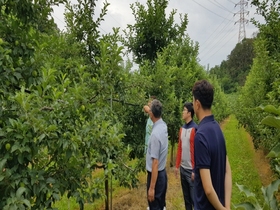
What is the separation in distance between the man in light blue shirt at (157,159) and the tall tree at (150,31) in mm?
3969

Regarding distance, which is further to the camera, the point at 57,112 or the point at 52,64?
the point at 52,64

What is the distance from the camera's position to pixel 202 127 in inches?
92.3

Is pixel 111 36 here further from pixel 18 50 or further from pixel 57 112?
pixel 57 112

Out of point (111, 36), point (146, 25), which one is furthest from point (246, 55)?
point (111, 36)

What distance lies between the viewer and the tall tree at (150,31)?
25.4ft

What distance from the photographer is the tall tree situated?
773 cm

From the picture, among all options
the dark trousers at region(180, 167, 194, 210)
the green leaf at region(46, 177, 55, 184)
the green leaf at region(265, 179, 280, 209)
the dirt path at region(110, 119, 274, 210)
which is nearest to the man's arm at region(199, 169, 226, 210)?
the green leaf at region(265, 179, 280, 209)

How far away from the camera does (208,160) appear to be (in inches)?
88.4

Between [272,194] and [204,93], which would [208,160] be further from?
[272,194]

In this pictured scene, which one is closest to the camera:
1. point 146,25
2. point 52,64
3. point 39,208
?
point 39,208

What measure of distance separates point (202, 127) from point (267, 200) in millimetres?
901

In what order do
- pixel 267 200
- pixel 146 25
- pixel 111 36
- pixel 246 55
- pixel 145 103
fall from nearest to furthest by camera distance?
pixel 267 200
pixel 111 36
pixel 145 103
pixel 146 25
pixel 246 55

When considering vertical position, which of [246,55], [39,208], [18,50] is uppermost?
[246,55]

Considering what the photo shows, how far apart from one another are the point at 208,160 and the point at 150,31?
6057 millimetres
